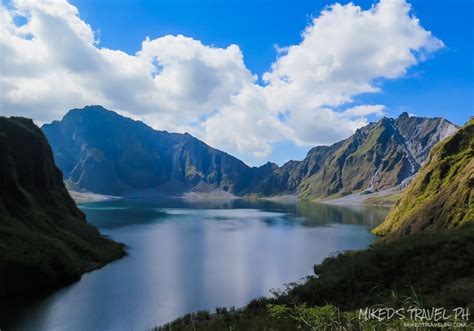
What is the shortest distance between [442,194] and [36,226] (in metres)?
85.1

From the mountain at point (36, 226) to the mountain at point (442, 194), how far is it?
66.3 metres

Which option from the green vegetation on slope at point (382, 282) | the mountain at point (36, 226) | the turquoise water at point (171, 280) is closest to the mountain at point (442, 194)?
the turquoise water at point (171, 280)

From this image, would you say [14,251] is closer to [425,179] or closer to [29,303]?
[29,303]

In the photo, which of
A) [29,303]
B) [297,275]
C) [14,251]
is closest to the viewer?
[29,303]

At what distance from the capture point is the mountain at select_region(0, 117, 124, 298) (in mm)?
52938

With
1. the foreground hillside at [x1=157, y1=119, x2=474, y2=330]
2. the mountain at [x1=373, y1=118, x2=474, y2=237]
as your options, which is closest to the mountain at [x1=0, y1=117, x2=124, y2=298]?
the foreground hillside at [x1=157, y1=119, x2=474, y2=330]

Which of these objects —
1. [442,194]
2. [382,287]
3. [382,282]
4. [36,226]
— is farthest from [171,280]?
[442,194]

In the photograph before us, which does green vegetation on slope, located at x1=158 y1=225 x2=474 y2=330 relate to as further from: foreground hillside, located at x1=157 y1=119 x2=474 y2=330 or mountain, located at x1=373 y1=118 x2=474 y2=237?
mountain, located at x1=373 y1=118 x2=474 y2=237

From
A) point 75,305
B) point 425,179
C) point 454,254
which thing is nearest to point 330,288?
point 454,254

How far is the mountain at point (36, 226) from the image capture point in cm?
5294

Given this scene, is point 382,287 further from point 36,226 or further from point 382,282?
point 36,226

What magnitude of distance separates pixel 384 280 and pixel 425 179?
243 ft

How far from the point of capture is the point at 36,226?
2744 inches

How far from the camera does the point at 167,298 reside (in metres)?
50.8
